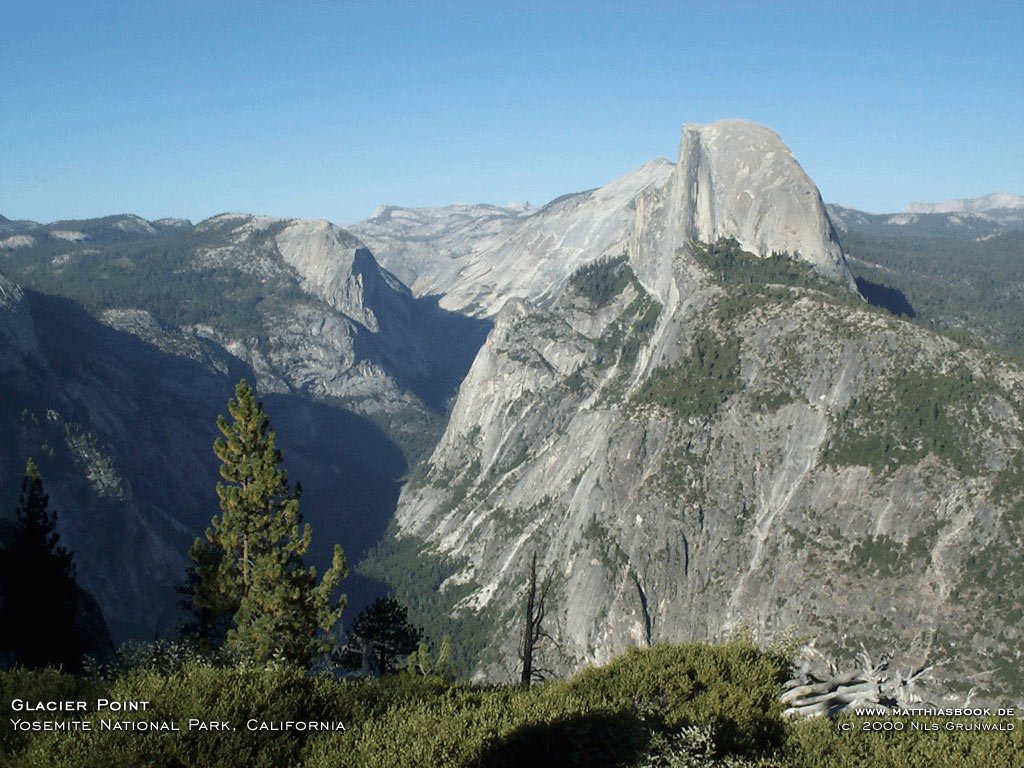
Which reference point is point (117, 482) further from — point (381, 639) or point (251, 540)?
point (251, 540)

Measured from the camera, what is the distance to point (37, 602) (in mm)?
34812

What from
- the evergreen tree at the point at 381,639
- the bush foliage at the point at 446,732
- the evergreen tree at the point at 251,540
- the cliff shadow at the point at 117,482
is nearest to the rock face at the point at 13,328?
the cliff shadow at the point at 117,482

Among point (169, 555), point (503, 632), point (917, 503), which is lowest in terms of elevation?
point (503, 632)

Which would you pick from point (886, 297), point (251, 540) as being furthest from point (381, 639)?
point (886, 297)

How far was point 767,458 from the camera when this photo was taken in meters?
115

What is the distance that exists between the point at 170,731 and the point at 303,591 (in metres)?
19.8

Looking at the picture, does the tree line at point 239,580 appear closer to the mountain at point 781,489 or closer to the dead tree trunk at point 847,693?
the dead tree trunk at point 847,693

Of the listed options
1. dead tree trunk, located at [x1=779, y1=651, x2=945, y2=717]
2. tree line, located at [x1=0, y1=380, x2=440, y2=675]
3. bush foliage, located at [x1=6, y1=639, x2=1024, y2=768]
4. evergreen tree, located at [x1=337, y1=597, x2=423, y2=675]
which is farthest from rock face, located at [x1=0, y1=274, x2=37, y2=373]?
dead tree trunk, located at [x1=779, y1=651, x2=945, y2=717]

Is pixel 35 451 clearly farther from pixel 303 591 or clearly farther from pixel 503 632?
pixel 303 591

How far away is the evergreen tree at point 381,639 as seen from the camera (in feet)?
129

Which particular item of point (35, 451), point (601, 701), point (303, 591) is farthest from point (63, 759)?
point (35, 451)

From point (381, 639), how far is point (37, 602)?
1569 centimetres

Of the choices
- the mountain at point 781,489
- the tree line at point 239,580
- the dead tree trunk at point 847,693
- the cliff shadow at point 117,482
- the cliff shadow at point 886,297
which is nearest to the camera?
the dead tree trunk at point 847,693

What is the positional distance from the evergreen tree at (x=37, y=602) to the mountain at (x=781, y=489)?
62.6 m
